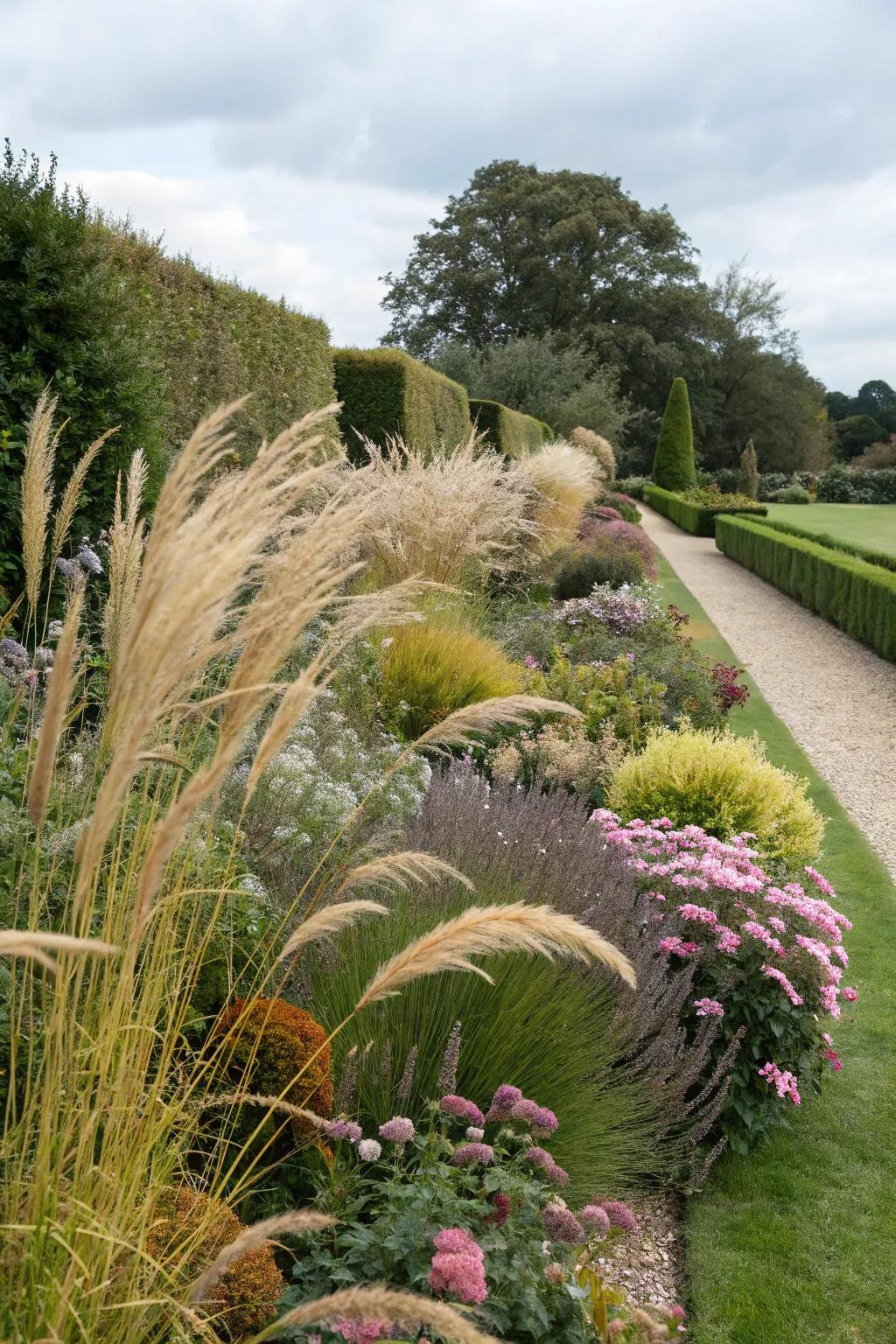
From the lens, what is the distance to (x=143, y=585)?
3.57 ft

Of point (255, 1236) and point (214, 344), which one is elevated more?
point (214, 344)

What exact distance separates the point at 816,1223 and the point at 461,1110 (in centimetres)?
157

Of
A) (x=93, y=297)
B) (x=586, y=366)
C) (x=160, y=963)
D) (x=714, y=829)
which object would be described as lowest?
(x=714, y=829)

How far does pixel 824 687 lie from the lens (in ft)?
36.8

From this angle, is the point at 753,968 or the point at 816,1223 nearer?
the point at 816,1223

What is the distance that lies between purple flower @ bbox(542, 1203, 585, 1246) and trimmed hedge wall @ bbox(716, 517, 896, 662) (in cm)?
1124

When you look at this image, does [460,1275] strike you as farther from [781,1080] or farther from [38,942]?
[781,1080]

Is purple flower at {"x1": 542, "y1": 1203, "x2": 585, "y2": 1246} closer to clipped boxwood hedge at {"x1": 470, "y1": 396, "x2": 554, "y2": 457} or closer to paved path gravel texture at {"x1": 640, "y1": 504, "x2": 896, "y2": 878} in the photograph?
paved path gravel texture at {"x1": 640, "y1": 504, "x2": 896, "y2": 878}

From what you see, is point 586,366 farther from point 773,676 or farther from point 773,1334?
point 773,1334

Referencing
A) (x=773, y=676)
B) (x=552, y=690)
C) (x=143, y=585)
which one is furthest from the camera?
(x=773, y=676)

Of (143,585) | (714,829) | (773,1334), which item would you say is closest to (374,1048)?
(773,1334)

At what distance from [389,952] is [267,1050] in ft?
1.61

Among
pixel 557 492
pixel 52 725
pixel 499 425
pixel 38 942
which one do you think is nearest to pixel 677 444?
pixel 499 425

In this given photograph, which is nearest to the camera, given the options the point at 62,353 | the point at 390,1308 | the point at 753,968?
the point at 390,1308
